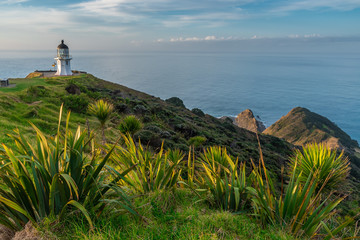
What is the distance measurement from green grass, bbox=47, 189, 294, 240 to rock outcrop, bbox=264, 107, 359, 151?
68000 mm

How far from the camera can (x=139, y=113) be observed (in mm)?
22781

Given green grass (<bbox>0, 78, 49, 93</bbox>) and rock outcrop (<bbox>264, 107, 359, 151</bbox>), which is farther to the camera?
rock outcrop (<bbox>264, 107, 359, 151</bbox>)

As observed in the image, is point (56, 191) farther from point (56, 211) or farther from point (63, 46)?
point (63, 46)

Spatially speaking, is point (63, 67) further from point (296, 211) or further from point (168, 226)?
point (296, 211)

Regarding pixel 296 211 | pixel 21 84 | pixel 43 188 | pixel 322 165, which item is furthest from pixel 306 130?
pixel 43 188

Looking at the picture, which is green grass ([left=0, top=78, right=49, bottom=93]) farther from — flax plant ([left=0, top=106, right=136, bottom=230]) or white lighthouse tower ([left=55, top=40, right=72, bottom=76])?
white lighthouse tower ([left=55, top=40, right=72, bottom=76])

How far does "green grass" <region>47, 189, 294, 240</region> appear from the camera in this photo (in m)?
2.94

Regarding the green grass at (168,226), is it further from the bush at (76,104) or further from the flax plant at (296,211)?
the bush at (76,104)

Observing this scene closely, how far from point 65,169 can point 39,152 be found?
0.43m

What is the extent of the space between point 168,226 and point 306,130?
249 feet

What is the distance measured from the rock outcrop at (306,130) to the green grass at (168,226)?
223 ft

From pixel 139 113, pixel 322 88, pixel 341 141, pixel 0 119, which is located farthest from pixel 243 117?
pixel 322 88

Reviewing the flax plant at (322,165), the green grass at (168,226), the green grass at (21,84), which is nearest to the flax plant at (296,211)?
the green grass at (168,226)

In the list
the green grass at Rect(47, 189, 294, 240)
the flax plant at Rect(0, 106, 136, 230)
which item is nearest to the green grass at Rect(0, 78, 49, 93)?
the flax plant at Rect(0, 106, 136, 230)
